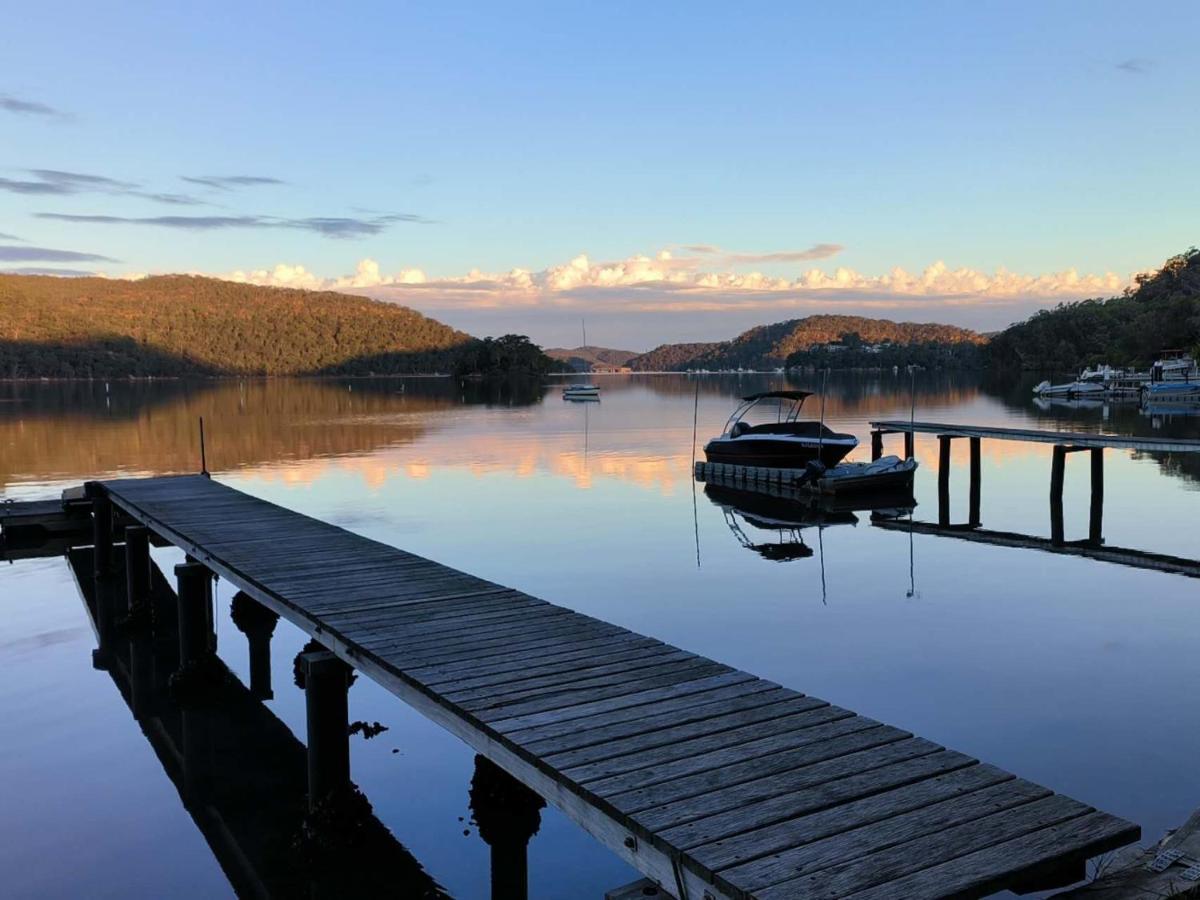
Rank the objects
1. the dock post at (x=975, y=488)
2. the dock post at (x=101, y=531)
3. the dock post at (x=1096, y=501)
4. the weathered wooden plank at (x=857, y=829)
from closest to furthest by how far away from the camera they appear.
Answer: the weathered wooden plank at (x=857, y=829), the dock post at (x=101, y=531), the dock post at (x=1096, y=501), the dock post at (x=975, y=488)

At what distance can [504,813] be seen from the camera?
9984mm

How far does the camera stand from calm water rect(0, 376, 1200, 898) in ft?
32.5

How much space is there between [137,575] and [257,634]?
337cm

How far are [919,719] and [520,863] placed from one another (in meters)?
5.54

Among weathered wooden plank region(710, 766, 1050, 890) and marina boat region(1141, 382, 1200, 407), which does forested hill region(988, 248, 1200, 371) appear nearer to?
marina boat region(1141, 382, 1200, 407)

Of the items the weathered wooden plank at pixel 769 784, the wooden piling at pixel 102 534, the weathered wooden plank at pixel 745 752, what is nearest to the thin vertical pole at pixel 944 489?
the wooden piling at pixel 102 534

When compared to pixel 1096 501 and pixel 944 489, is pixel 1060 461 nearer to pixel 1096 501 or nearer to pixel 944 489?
pixel 1096 501

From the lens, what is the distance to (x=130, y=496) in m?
20.4

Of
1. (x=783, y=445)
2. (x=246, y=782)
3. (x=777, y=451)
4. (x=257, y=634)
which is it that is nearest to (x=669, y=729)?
(x=246, y=782)

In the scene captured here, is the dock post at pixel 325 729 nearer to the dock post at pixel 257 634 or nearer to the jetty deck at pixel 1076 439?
the dock post at pixel 257 634

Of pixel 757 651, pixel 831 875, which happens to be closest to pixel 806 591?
pixel 757 651

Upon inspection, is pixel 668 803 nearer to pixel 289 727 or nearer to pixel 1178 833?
pixel 1178 833

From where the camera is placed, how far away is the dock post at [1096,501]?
25.6 m

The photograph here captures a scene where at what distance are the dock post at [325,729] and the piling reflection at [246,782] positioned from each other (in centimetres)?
33
